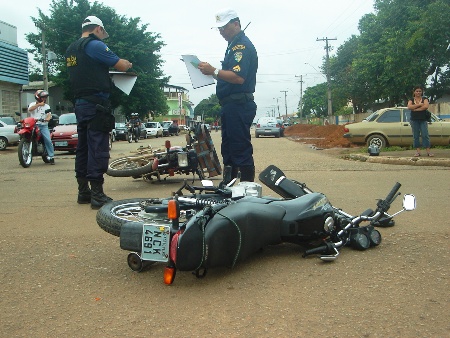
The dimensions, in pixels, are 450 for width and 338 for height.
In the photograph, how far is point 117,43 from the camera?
1665 inches

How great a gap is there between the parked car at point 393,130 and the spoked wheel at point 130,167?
925cm

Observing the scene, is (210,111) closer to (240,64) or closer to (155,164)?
(155,164)

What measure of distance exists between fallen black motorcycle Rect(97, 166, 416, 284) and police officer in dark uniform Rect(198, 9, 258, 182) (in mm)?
1075

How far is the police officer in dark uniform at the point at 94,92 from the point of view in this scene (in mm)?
5090

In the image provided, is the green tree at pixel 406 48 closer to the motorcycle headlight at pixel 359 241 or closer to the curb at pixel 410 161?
the curb at pixel 410 161

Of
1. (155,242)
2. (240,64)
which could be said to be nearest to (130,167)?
(240,64)

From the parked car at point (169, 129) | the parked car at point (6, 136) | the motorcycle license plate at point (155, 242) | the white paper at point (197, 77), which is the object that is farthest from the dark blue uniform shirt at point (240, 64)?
the parked car at point (169, 129)

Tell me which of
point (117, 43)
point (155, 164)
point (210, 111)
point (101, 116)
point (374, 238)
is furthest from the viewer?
point (117, 43)

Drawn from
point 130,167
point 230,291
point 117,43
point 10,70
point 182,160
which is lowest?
point 230,291

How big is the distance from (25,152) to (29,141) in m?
0.27

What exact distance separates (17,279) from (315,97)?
370ft

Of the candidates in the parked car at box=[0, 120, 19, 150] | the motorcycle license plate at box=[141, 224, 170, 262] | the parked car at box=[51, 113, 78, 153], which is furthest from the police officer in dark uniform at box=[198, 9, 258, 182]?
the parked car at box=[0, 120, 19, 150]

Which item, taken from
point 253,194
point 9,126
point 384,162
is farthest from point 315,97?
point 253,194

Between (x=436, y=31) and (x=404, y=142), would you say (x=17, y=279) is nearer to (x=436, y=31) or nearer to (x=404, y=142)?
(x=404, y=142)
